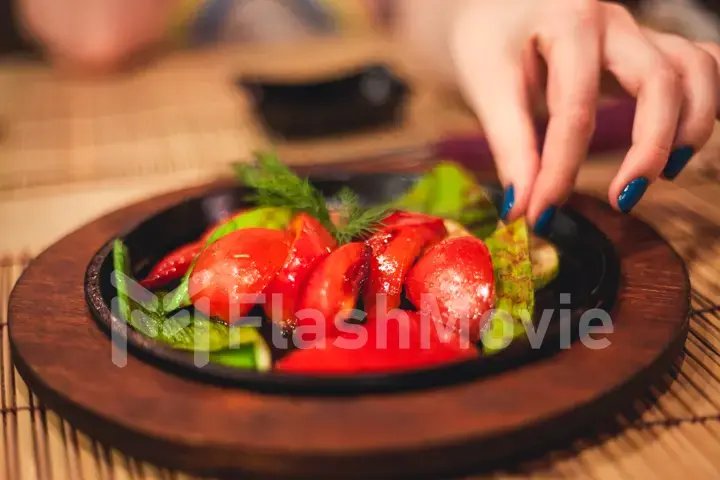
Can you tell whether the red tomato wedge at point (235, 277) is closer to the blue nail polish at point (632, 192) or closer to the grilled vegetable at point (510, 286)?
the grilled vegetable at point (510, 286)

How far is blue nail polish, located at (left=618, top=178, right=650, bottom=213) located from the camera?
943 millimetres

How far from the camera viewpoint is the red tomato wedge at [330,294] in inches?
31.0

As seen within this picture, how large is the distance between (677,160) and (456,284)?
431mm

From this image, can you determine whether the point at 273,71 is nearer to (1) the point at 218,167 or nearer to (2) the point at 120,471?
(1) the point at 218,167

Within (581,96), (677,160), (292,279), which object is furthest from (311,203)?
(677,160)

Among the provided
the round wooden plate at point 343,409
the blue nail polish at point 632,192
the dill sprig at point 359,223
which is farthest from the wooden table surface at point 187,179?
the dill sprig at point 359,223

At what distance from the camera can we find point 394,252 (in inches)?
33.9

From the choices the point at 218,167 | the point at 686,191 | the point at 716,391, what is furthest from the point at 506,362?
the point at 218,167

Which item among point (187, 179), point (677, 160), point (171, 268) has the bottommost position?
point (187, 179)

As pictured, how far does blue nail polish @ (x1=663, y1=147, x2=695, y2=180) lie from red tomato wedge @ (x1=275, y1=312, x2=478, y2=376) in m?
0.48

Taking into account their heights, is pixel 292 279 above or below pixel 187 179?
above

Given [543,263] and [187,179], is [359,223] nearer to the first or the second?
[543,263]

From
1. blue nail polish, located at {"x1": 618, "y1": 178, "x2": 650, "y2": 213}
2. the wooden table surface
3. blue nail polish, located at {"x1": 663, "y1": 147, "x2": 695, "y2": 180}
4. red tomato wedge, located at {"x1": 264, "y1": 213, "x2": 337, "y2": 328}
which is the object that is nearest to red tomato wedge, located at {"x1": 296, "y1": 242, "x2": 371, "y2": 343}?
red tomato wedge, located at {"x1": 264, "y1": 213, "x2": 337, "y2": 328}

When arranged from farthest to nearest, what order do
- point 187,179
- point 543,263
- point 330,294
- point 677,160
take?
point 187,179, point 677,160, point 543,263, point 330,294
